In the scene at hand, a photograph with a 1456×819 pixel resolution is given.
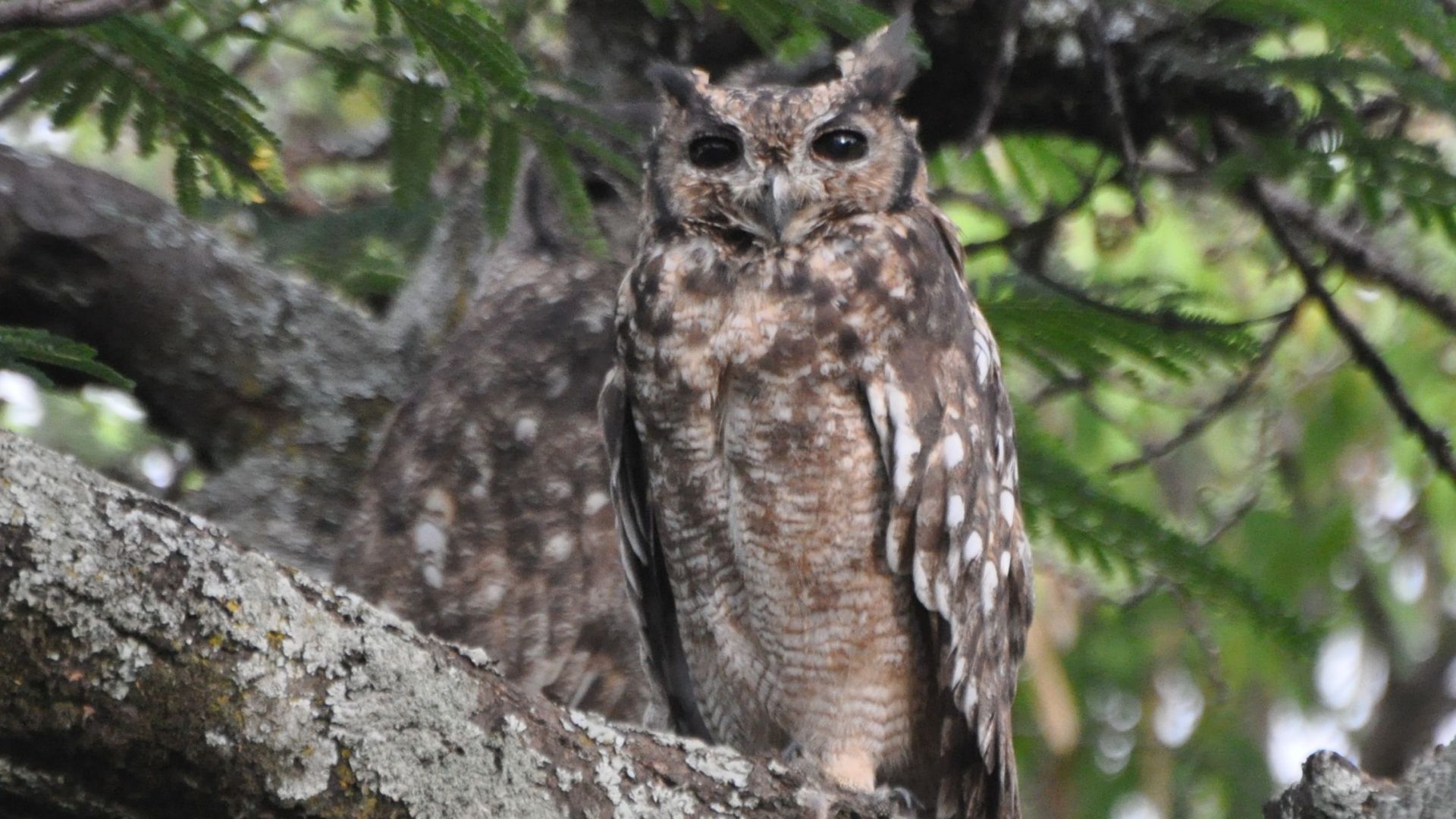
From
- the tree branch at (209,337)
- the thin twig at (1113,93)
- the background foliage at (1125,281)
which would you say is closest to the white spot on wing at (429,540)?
the tree branch at (209,337)

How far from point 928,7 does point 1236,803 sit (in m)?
2.72

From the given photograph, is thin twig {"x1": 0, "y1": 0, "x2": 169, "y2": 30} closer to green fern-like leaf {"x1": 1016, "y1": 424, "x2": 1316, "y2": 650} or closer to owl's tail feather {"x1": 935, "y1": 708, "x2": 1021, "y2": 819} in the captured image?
owl's tail feather {"x1": 935, "y1": 708, "x2": 1021, "y2": 819}

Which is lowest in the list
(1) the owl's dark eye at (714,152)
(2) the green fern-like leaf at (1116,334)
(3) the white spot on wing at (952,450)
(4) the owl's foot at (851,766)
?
(4) the owl's foot at (851,766)

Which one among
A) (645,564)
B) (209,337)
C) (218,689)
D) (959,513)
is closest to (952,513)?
(959,513)

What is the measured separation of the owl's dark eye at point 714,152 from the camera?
2.84 m

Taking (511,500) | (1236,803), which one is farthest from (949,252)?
(1236,803)

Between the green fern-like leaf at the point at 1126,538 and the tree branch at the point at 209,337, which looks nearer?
the green fern-like leaf at the point at 1126,538

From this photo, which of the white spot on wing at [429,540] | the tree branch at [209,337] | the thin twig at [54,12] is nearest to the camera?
the thin twig at [54,12]

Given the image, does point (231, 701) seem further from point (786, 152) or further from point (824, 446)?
point (786, 152)

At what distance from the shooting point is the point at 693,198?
9.32 feet

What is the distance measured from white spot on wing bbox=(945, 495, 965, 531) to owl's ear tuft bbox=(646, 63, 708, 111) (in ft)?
2.89

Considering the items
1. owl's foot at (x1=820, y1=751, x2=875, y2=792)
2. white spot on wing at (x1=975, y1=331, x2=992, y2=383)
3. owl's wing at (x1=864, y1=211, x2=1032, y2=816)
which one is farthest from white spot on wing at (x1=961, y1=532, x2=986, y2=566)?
owl's foot at (x1=820, y1=751, x2=875, y2=792)

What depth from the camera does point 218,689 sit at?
57.6 inches

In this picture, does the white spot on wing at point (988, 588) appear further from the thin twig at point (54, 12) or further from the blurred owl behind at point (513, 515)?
the thin twig at point (54, 12)
